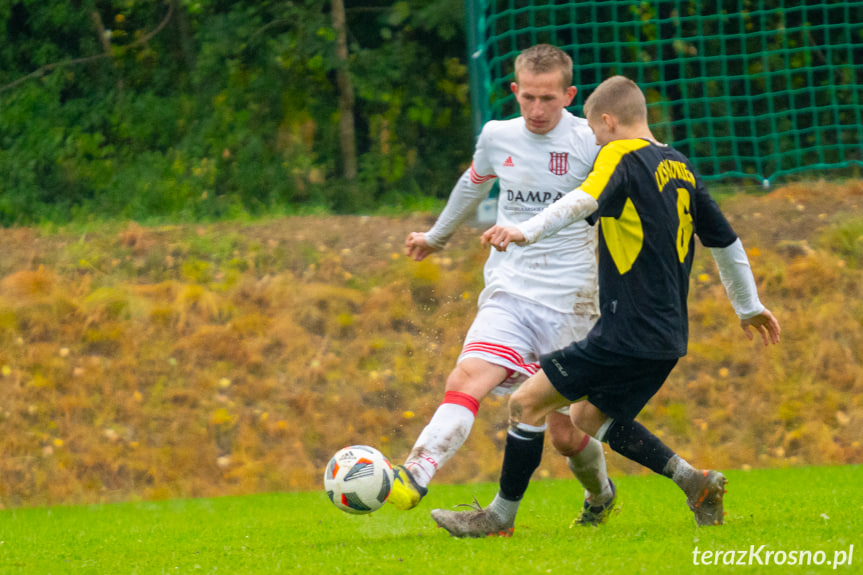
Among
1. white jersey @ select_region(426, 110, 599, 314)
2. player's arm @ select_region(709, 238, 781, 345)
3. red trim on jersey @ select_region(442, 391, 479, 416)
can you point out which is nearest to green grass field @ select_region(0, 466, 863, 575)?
red trim on jersey @ select_region(442, 391, 479, 416)

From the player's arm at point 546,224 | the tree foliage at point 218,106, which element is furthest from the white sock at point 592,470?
the tree foliage at point 218,106

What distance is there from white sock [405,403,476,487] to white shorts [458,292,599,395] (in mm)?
256

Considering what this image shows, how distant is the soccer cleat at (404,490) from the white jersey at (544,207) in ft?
2.99

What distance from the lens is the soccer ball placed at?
375 cm

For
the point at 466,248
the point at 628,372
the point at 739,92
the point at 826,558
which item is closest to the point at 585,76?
the point at 739,92

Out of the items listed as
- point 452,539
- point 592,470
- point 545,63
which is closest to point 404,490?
point 452,539

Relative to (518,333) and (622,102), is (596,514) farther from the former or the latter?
(622,102)

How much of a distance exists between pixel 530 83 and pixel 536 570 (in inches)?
77.9

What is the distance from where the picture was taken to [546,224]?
3520mm

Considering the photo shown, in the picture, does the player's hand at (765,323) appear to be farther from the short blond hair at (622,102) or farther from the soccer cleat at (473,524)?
the soccer cleat at (473,524)

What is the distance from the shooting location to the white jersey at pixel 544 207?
4.34m

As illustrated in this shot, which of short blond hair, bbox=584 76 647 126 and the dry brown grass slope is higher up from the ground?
short blond hair, bbox=584 76 647 126

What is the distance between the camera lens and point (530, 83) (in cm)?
429

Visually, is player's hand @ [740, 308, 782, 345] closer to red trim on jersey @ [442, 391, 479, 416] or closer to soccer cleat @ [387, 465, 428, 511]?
red trim on jersey @ [442, 391, 479, 416]
